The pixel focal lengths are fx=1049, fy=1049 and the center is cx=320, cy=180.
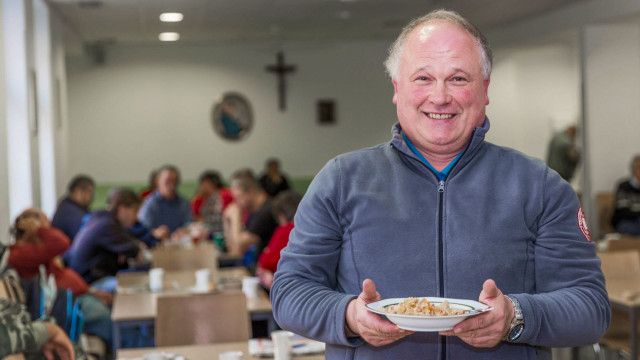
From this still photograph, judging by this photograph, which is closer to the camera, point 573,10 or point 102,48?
point 573,10

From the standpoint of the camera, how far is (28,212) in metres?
6.27

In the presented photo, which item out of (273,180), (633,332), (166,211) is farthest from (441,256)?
(273,180)

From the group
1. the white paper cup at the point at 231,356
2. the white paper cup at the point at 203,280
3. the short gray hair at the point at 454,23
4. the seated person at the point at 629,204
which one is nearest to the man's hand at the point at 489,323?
the short gray hair at the point at 454,23

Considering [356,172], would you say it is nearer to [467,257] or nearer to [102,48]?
[467,257]

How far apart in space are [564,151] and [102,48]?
6.98 m

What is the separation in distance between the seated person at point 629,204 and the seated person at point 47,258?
21.2 feet

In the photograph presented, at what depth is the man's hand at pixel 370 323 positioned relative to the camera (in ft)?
5.64

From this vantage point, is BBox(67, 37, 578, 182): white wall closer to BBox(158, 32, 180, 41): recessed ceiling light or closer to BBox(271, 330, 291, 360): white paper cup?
BBox(158, 32, 180, 41): recessed ceiling light

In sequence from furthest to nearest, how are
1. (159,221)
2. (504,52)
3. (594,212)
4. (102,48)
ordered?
(102,48)
(504,52)
(594,212)
(159,221)

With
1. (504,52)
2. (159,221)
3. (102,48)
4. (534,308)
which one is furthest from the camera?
(102,48)

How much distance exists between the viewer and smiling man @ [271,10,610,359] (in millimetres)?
1853

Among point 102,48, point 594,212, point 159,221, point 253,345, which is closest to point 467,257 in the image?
point 253,345

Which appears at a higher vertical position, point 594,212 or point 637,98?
point 637,98

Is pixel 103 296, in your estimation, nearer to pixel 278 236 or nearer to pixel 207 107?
pixel 278 236
